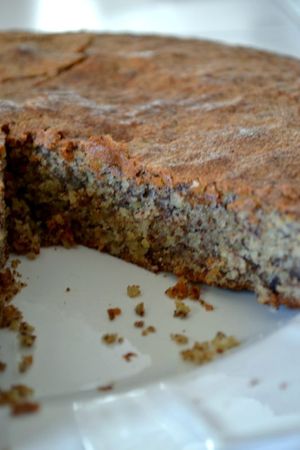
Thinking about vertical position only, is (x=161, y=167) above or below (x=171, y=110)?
below

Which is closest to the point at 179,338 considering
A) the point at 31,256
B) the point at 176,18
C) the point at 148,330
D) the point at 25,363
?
the point at 148,330

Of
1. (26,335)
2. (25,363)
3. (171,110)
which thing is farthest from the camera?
(171,110)

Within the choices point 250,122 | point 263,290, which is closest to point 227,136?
point 250,122

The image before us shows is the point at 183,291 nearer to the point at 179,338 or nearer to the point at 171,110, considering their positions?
the point at 179,338

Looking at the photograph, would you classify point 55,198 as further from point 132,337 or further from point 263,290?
point 263,290

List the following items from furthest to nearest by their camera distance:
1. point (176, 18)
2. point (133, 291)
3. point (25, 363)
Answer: point (176, 18) < point (133, 291) < point (25, 363)

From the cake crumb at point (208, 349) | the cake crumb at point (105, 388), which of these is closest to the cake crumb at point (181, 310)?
the cake crumb at point (208, 349)

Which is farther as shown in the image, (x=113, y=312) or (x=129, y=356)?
(x=113, y=312)

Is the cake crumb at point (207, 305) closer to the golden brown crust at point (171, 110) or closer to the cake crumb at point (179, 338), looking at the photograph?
the cake crumb at point (179, 338)
